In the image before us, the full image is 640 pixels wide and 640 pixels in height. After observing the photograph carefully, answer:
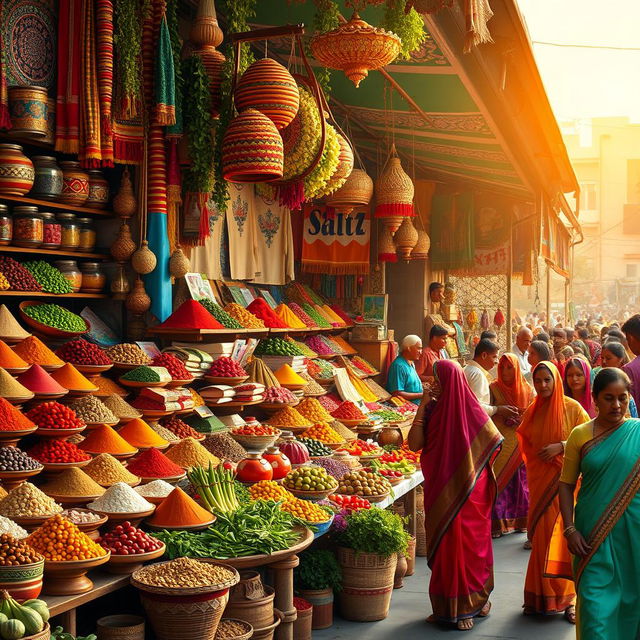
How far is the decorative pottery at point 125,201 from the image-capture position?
18.7ft

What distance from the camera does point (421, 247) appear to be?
970 centimetres

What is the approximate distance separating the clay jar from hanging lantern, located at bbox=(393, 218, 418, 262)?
462cm

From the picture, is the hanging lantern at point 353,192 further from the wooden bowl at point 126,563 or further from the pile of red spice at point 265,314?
the wooden bowl at point 126,563

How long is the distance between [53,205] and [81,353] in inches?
39.2

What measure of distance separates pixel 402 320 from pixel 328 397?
3092mm

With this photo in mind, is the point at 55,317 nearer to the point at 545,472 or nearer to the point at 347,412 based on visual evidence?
the point at 347,412

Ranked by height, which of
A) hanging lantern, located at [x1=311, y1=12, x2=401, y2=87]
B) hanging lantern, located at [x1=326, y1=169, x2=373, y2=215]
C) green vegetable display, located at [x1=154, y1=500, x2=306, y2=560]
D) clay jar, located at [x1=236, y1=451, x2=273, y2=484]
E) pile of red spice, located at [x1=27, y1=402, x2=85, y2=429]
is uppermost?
hanging lantern, located at [x1=311, y1=12, x2=401, y2=87]

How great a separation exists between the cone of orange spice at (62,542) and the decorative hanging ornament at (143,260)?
96.7 inches

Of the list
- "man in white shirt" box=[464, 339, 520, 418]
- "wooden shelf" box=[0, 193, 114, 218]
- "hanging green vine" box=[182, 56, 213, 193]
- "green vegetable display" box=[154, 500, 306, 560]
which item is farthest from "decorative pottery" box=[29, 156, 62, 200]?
"man in white shirt" box=[464, 339, 520, 418]

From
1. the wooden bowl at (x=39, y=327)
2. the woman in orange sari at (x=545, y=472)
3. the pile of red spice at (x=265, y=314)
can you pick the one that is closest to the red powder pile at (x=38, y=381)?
the wooden bowl at (x=39, y=327)

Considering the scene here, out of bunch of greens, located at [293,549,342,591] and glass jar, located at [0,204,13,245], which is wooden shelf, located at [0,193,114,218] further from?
bunch of greens, located at [293,549,342,591]

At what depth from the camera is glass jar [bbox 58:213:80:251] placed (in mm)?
5555

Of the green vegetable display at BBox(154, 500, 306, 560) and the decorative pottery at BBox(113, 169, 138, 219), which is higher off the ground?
the decorative pottery at BBox(113, 169, 138, 219)

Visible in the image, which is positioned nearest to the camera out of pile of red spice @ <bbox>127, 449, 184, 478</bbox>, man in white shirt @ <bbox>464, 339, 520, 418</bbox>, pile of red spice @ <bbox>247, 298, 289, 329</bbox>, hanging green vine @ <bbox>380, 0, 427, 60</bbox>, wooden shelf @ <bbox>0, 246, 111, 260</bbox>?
pile of red spice @ <bbox>127, 449, 184, 478</bbox>
